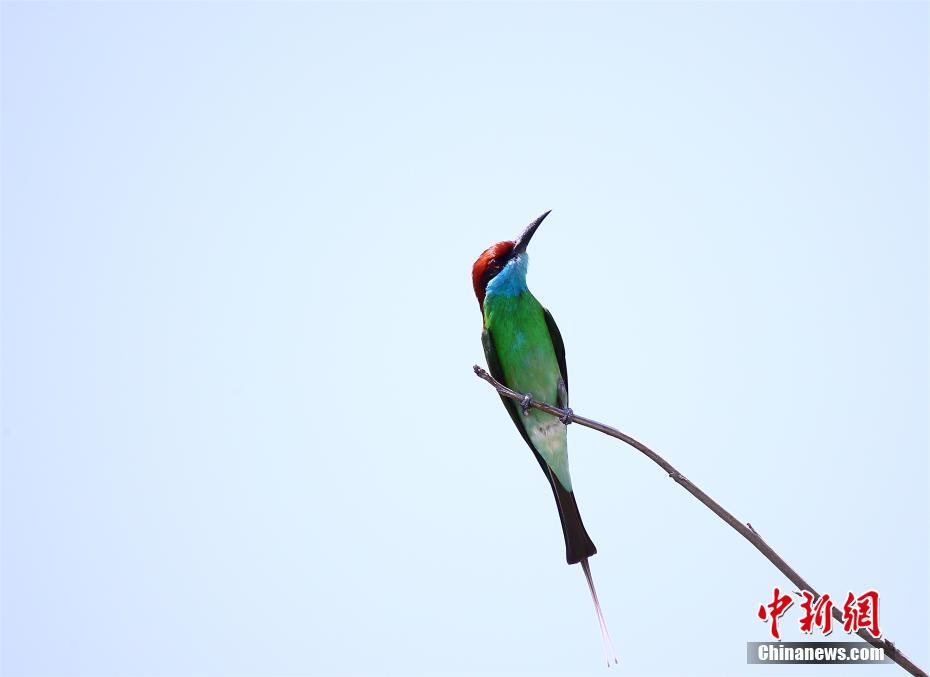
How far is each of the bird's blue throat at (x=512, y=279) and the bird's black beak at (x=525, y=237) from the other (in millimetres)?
32

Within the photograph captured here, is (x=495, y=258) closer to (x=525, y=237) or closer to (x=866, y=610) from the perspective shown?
(x=525, y=237)

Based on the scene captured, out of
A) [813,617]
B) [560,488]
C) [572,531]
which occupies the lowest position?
[813,617]

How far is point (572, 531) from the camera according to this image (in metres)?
4.12

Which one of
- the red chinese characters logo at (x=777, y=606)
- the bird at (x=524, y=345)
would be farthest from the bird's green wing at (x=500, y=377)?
the red chinese characters logo at (x=777, y=606)

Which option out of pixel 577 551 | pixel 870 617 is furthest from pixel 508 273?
pixel 870 617

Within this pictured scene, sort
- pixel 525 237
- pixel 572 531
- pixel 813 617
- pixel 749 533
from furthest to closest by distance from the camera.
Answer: pixel 525 237 → pixel 572 531 → pixel 813 617 → pixel 749 533

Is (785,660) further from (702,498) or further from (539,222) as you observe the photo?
(539,222)

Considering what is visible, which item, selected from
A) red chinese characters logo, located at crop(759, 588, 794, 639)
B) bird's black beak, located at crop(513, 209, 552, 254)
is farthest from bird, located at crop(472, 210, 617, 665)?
red chinese characters logo, located at crop(759, 588, 794, 639)

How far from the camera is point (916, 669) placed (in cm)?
196

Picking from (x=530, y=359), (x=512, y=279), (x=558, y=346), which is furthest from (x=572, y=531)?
(x=512, y=279)

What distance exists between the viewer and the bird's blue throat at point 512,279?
4805 mm

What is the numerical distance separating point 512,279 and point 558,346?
530 millimetres

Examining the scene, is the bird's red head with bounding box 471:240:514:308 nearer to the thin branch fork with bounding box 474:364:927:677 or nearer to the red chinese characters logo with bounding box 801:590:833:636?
the thin branch fork with bounding box 474:364:927:677

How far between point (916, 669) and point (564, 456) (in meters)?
2.92
